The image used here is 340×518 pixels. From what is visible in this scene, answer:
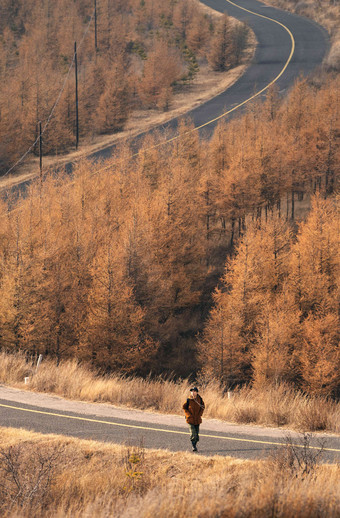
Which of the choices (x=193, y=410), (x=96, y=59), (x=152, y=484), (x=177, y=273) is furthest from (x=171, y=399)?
(x=96, y=59)

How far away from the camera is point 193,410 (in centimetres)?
1186

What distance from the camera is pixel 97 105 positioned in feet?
259

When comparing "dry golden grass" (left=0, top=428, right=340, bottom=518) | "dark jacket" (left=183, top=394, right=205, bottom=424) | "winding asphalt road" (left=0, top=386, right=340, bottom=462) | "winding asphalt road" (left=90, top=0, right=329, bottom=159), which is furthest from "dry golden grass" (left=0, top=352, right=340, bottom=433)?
"winding asphalt road" (left=90, top=0, right=329, bottom=159)

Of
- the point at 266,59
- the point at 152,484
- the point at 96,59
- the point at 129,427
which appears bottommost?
the point at 129,427

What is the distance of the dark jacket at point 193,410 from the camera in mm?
11711

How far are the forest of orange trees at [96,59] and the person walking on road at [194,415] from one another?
60.2 metres

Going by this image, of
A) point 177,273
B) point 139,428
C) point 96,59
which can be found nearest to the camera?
point 139,428

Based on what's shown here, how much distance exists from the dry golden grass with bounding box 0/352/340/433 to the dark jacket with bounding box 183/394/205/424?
11.2 ft

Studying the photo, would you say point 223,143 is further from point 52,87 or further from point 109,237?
point 52,87

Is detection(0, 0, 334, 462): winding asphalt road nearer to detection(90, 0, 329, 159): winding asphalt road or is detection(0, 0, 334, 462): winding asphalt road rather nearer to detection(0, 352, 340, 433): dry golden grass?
detection(0, 352, 340, 433): dry golden grass

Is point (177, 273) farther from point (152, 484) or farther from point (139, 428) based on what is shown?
point (152, 484)

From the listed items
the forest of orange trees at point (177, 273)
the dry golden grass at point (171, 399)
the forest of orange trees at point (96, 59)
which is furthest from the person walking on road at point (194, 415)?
the forest of orange trees at point (96, 59)

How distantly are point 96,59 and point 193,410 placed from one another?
8813 cm

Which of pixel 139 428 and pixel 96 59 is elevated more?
pixel 96 59
